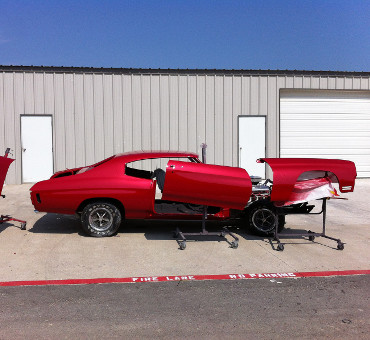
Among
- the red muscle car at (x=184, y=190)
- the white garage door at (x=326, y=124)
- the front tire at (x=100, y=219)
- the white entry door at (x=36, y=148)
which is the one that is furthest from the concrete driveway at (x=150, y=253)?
the white garage door at (x=326, y=124)

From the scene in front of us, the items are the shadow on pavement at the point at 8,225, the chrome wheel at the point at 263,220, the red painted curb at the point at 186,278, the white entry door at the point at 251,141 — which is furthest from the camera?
the white entry door at the point at 251,141

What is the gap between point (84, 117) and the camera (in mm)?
14656

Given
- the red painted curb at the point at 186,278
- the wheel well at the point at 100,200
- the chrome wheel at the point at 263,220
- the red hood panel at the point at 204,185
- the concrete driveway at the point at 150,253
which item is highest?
the red hood panel at the point at 204,185

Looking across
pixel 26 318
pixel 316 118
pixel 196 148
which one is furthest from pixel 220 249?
pixel 316 118

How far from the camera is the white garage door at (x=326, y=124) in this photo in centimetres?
1612

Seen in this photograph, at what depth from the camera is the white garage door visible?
635 inches

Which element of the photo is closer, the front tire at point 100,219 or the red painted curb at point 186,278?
the red painted curb at point 186,278

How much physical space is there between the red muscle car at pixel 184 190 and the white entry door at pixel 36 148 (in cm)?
755

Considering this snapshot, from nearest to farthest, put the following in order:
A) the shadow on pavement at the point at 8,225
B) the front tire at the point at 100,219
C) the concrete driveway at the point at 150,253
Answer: the concrete driveway at the point at 150,253
the front tire at the point at 100,219
the shadow on pavement at the point at 8,225

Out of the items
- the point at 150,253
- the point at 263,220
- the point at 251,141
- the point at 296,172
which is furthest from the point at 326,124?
the point at 150,253

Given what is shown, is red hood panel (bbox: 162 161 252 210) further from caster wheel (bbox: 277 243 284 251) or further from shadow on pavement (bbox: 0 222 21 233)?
shadow on pavement (bbox: 0 222 21 233)

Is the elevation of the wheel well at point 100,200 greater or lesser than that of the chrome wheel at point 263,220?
greater

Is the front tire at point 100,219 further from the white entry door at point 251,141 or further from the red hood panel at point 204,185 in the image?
the white entry door at point 251,141

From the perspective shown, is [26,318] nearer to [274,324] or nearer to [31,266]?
[31,266]
